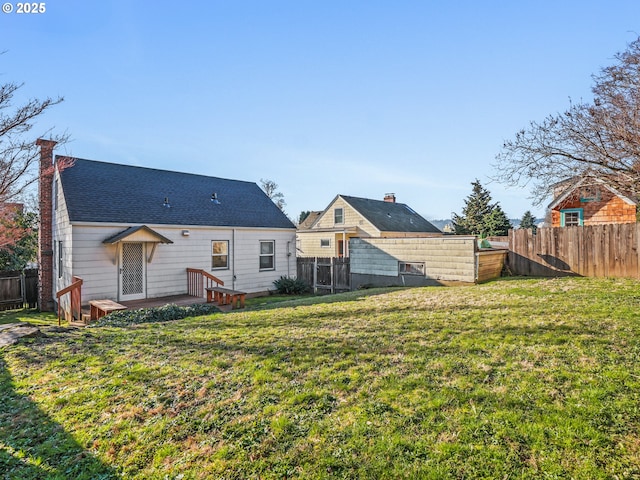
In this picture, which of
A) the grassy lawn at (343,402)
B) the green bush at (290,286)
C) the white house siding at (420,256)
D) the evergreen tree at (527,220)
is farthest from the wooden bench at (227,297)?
the evergreen tree at (527,220)

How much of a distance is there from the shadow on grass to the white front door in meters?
8.13

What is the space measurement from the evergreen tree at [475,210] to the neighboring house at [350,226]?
209 inches

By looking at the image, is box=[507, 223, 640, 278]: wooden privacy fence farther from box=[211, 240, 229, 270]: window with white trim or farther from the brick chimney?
the brick chimney

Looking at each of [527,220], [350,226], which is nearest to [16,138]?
[350,226]

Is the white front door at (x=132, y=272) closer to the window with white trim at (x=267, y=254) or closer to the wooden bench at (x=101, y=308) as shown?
the wooden bench at (x=101, y=308)

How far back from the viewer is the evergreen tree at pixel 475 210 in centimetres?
3388

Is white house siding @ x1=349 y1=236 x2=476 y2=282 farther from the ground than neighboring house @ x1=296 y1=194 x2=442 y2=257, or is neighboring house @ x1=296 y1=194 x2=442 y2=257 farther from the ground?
neighboring house @ x1=296 y1=194 x2=442 y2=257

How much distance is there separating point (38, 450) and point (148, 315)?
5.79 metres

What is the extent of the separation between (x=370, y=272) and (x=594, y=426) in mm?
12373

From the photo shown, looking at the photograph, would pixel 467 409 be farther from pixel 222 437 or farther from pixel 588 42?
pixel 588 42

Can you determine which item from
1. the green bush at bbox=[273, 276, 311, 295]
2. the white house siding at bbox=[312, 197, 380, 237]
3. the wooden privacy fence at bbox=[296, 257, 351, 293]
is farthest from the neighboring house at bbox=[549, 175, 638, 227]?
the white house siding at bbox=[312, 197, 380, 237]

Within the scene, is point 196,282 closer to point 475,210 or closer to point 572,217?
point 572,217

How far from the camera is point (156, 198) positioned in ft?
46.0

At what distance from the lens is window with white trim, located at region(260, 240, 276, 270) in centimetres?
1566
